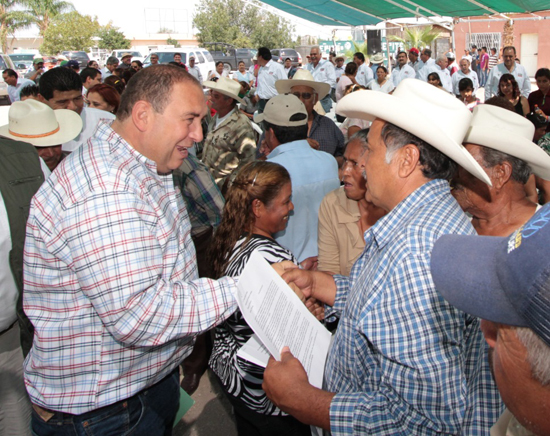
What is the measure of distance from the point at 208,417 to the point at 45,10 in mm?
56211

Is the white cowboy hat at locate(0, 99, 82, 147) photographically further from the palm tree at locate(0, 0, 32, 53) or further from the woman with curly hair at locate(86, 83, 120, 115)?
the palm tree at locate(0, 0, 32, 53)

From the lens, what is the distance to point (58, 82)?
4.44 metres

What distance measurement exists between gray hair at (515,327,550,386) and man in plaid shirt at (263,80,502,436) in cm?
54

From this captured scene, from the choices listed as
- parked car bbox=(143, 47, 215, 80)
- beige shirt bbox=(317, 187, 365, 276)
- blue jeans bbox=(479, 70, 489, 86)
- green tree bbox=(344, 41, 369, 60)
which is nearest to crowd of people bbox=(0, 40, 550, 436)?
beige shirt bbox=(317, 187, 365, 276)

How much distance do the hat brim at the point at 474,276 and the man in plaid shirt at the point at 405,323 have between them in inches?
20.3

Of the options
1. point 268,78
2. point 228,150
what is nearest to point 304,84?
point 228,150

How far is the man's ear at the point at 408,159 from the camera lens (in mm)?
1604

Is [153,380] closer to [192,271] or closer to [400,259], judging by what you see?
[192,271]

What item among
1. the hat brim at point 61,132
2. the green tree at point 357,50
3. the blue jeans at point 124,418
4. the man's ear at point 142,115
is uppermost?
the green tree at point 357,50

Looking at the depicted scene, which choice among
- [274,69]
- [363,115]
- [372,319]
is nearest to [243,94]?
[274,69]

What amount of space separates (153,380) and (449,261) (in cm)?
138

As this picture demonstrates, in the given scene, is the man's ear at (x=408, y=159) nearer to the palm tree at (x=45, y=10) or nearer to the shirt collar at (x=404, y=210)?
the shirt collar at (x=404, y=210)

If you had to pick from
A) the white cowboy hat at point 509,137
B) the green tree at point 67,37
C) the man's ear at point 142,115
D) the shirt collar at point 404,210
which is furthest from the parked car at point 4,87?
the green tree at point 67,37

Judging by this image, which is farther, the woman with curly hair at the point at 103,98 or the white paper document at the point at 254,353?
the woman with curly hair at the point at 103,98
